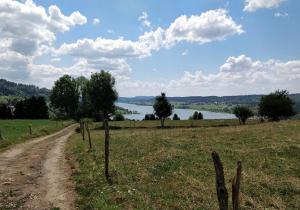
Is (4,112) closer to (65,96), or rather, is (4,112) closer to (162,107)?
(65,96)

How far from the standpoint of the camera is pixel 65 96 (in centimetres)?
13588

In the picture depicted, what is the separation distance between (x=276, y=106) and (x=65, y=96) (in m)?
69.2

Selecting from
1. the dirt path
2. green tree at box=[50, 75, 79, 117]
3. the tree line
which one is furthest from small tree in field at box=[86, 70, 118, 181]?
the dirt path

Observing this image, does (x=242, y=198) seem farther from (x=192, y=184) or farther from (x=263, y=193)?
(x=192, y=184)

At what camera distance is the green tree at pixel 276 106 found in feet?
354

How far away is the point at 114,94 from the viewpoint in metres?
106

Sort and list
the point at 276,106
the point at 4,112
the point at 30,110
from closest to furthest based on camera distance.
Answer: the point at 276,106, the point at 4,112, the point at 30,110

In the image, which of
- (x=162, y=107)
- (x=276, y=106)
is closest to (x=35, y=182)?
(x=162, y=107)

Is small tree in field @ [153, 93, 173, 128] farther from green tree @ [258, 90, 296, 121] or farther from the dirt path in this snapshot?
the dirt path

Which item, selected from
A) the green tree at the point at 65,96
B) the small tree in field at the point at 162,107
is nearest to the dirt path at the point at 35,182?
the small tree in field at the point at 162,107

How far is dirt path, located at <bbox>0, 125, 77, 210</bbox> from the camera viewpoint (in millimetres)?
15766

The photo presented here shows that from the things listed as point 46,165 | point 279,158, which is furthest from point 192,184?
point 46,165

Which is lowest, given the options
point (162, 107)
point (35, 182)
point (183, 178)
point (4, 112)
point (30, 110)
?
point (35, 182)

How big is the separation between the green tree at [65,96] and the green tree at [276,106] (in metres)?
→ 62.6
